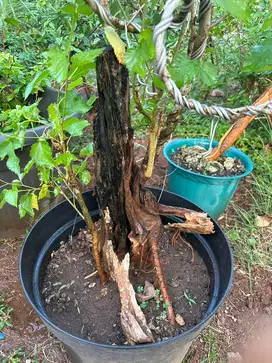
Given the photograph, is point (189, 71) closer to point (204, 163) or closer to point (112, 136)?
point (112, 136)

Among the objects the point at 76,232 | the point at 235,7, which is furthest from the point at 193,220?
the point at 235,7

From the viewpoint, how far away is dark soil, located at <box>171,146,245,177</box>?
1578 mm

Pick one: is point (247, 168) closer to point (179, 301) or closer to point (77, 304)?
point (179, 301)

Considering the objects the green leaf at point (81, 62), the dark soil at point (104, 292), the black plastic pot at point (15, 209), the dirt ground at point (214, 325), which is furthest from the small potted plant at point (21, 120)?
the green leaf at point (81, 62)

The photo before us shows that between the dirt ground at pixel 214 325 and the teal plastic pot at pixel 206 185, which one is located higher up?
the teal plastic pot at pixel 206 185

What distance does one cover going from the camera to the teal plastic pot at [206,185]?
1507mm

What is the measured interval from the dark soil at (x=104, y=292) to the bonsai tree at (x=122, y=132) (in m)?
0.05

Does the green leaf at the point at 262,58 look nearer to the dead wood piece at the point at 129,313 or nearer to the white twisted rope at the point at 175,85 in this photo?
→ the white twisted rope at the point at 175,85

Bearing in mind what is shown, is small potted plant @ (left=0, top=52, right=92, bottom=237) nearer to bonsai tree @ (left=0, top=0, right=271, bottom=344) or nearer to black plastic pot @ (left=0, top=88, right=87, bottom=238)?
black plastic pot @ (left=0, top=88, right=87, bottom=238)

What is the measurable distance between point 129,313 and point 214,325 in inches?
24.3

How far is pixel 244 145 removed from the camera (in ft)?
6.63

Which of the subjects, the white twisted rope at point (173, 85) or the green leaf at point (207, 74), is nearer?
the white twisted rope at point (173, 85)

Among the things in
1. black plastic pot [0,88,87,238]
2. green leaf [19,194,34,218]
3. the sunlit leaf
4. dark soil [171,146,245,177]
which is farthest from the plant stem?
dark soil [171,146,245,177]

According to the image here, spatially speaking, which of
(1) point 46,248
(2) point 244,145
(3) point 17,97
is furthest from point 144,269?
(2) point 244,145
